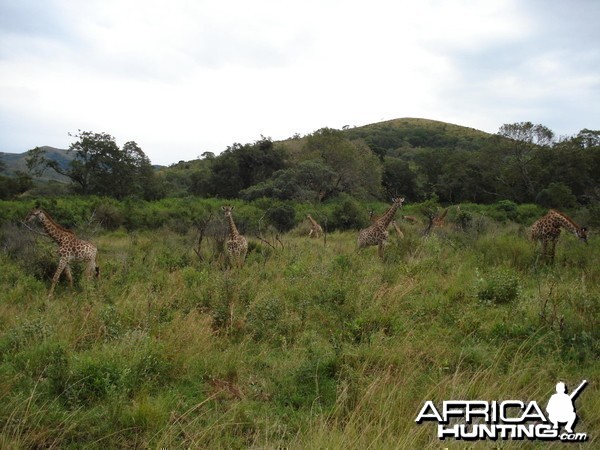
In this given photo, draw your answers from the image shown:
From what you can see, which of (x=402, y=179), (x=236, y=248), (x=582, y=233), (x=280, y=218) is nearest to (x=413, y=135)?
(x=402, y=179)

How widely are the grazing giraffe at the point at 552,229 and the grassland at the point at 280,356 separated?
7.58 ft

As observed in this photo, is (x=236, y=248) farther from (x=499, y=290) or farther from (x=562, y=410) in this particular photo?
(x=562, y=410)

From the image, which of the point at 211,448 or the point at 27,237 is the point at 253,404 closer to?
the point at 211,448

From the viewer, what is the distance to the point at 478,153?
3703cm

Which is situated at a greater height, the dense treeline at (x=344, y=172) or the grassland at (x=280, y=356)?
the dense treeline at (x=344, y=172)

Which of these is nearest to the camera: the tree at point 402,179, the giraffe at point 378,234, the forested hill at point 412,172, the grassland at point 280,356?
the grassland at point 280,356

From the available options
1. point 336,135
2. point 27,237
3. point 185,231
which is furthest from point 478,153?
point 27,237

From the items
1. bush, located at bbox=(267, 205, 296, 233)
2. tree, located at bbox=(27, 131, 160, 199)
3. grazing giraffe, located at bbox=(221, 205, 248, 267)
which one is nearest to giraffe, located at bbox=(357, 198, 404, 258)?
grazing giraffe, located at bbox=(221, 205, 248, 267)

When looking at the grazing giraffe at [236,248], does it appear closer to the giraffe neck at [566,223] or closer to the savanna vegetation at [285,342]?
the savanna vegetation at [285,342]

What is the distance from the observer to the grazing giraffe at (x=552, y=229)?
34.1ft

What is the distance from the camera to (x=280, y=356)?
16.7 feet

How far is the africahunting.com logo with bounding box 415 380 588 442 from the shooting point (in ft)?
10.4

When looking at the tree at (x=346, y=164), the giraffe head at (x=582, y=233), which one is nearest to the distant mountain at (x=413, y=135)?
the tree at (x=346, y=164)

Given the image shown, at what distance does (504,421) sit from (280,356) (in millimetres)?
2515
